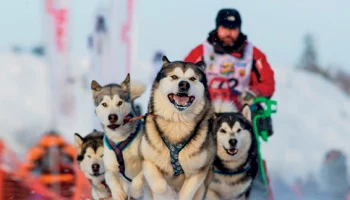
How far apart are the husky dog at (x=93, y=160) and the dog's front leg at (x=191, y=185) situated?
841 millimetres

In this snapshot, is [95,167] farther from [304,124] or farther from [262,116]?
[304,124]

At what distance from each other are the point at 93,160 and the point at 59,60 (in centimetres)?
1065

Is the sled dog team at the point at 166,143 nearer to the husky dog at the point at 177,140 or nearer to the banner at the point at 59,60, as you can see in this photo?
the husky dog at the point at 177,140

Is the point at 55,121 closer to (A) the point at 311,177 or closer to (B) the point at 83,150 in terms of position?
(A) the point at 311,177

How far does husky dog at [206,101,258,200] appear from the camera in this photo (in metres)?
4.59

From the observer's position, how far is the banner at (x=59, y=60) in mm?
13506

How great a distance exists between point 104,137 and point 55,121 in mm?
13608

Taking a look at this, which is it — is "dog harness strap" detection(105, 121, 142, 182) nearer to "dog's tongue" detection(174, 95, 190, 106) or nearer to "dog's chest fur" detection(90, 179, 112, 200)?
"dog's chest fur" detection(90, 179, 112, 200)

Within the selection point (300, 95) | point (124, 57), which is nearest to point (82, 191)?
point (124, 57)

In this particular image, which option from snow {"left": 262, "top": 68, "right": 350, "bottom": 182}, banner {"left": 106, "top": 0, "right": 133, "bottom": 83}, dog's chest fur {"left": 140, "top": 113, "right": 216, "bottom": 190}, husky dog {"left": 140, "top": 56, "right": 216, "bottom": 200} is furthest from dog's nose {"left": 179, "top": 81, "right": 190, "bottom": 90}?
snow {"left": 262, "top": 68, "right": 350, "bottom": 182}

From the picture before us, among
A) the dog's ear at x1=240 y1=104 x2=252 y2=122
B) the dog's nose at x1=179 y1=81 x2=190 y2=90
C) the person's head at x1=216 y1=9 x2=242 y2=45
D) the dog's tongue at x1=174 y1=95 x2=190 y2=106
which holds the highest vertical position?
the person's head at x1=216 y1=9 x2=242 y2=45

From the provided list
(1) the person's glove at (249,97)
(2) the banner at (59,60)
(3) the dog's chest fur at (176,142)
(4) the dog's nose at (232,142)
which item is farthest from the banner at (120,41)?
(3) the dog's chest fur at (176,142)

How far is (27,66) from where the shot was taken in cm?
2322

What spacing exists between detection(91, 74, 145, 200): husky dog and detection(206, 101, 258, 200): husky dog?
1.86 feet
